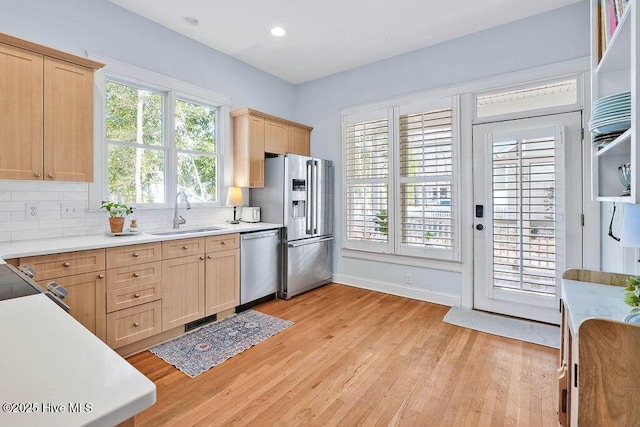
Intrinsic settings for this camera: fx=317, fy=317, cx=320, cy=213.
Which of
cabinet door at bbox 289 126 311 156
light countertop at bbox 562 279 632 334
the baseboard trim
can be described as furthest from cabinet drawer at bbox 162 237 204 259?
light countertop at bbox 562 279 632 334

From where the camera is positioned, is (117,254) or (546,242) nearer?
(117,254)

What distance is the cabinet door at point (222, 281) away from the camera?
3102 mm

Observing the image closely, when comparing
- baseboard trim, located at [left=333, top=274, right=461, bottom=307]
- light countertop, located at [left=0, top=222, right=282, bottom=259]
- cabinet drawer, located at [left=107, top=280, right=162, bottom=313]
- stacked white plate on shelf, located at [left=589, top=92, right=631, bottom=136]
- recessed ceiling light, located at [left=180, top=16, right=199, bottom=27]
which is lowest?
baseboard trim, located at [left=333, top=274, right=461, bottom=307]

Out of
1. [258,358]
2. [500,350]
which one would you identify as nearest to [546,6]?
[500,350]

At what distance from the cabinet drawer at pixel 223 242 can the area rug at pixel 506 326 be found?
2.31 m

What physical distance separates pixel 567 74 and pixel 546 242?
1.60m

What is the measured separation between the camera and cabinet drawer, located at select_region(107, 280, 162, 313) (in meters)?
2.41

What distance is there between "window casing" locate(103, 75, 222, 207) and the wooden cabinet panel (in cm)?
100

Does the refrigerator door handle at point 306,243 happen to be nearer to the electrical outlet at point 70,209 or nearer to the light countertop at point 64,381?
the electrical outlet at point 70,209

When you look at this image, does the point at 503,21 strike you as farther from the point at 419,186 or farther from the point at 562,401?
the point at 562,401

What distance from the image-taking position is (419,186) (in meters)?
3.84

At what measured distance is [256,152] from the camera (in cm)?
405

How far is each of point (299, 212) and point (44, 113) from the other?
8.49 feet

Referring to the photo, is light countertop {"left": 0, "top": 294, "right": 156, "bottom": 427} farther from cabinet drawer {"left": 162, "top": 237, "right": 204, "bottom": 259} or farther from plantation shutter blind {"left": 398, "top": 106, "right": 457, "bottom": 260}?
plantation shutter blind {"left": 398, "top": 106, "right": 457, "bottom": 260}
